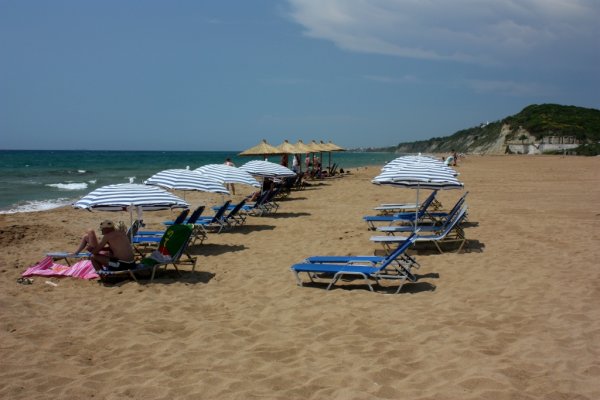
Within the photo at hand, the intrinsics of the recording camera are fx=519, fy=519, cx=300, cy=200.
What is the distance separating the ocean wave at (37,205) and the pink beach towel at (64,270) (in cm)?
1037

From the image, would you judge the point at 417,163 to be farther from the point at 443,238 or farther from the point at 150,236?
the point at 150,236

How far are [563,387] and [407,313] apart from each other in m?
1.90

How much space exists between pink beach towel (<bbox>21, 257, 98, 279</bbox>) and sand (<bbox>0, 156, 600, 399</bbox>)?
173 millimetres

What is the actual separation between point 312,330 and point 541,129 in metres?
73.5

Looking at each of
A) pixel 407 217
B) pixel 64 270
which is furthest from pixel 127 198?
pixel 407 217

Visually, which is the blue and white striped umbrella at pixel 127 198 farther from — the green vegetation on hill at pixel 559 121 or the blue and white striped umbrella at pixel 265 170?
the green vegetation on hill at pixel 559 121

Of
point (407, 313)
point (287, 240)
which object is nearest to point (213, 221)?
point (287, 240)

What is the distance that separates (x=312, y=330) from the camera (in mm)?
4898

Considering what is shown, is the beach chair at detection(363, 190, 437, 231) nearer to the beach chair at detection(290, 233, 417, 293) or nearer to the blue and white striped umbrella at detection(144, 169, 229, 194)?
the blue and white striped umbrella at detection(144, 169, 229, 194)

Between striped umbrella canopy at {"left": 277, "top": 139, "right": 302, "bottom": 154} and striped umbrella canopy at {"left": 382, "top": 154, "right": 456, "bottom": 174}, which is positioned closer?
striped umbrella canopy at {"left": 382, "top": 154, "right": 456, "bottom": 174}

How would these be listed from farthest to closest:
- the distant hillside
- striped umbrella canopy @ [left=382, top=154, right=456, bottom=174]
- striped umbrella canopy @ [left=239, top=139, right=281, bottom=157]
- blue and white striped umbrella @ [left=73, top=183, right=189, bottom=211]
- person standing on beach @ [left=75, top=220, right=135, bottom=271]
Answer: the distant hillside < striped umbrella canopy @ [left=239, top=139, right=281, bottom=157] < striped umbrella canopy @ [left=382, top=154, right=456, bottom=174] < blue and white striped umbrella @ [left=73, top=183, right=189, bottom=211] < person standing on beach @ [left=75, top=220, right=135, bottom=271]

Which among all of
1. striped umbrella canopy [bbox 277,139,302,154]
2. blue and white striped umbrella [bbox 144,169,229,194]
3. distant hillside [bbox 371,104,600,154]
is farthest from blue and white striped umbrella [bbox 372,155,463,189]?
distant hillside [bbox 371,104,600,154]

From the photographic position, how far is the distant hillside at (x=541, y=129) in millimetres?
65188

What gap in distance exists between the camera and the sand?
3703 mm
